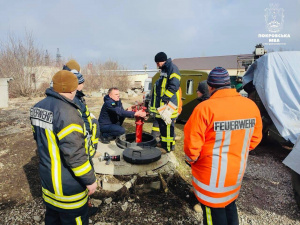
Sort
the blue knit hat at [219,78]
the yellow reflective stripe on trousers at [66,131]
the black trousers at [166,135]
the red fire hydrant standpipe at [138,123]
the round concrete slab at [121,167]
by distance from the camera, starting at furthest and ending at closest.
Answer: the black trousers at [166,135] → the red fire hydrant standpipe at [138,123] → the round concrete slab at [121,167] → the blue knit hat at [219,78] → the yellow reflective stripe on trousers at [66,131]

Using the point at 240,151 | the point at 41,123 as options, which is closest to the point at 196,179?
the point at 240,151

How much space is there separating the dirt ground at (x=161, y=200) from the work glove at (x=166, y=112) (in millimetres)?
981

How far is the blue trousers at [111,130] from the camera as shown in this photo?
15.9ft

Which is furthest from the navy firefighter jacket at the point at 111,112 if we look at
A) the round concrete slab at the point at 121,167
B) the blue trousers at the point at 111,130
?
the round concrete slab at the point at 121,167

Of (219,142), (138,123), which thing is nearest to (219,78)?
(219,142)

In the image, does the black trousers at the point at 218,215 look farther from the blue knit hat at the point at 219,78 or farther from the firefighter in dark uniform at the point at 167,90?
the firefighter in dark uniform at the point at 167,90

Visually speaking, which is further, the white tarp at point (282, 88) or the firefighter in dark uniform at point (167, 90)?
the firefighter in dark uniform at point (167, 90)

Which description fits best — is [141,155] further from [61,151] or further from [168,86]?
[61,151]

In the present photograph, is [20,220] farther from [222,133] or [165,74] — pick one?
[165,74]

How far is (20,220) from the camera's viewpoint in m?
2.87

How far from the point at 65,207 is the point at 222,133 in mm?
1598

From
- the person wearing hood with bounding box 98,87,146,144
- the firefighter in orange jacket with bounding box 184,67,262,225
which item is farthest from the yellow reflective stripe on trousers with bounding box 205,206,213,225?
the person wearing hood with bounding box 98,87,146,144

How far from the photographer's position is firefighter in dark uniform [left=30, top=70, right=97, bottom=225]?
5.90ft

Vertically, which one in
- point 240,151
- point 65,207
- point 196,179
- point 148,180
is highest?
point 240,151
